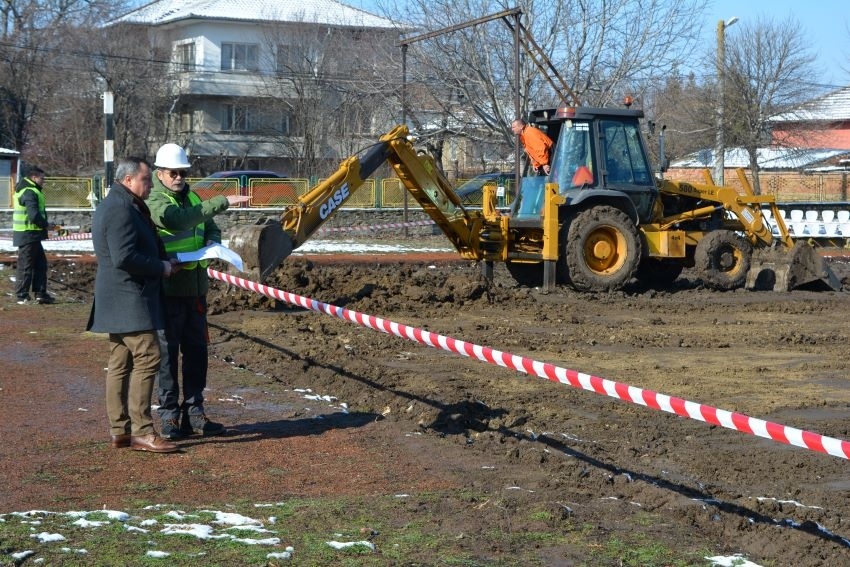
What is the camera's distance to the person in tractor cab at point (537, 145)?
17.5 meters

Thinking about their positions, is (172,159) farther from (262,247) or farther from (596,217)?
(596,217)

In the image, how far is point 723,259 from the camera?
723 inches

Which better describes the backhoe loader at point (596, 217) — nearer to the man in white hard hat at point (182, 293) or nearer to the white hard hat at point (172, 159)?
the man in white hard hat at point (182, 293)

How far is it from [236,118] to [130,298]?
1927 inches

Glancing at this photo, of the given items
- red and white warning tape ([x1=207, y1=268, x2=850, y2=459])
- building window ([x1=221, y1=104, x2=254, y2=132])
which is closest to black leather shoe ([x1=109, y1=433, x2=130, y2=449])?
red and white warning tape ([x1=207, y1=268, x2=850, y2=459])

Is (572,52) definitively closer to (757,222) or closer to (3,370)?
(757,222)

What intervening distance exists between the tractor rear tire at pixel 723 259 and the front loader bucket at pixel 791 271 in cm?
38

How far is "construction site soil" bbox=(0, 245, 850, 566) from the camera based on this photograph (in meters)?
6.14

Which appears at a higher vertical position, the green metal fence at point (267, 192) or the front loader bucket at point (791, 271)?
the green metal fence at point (267, 192)

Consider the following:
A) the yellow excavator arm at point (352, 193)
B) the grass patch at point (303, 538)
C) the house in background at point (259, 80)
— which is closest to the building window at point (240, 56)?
the house in background at point (259, 80)

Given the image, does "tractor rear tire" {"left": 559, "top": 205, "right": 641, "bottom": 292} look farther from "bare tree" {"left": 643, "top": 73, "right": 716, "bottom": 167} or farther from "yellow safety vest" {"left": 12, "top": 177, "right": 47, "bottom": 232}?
"bare tree" {"left": 643, "top": 73, "right": 716, "bottom": 167}

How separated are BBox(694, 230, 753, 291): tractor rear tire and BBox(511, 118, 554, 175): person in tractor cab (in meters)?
2.83

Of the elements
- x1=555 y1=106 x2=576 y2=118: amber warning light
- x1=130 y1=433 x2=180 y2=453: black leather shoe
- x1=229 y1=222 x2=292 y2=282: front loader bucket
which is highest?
x1=555 y1=106 x2=576 y2=118: amber warning light

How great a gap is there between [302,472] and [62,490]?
140 centimetres
